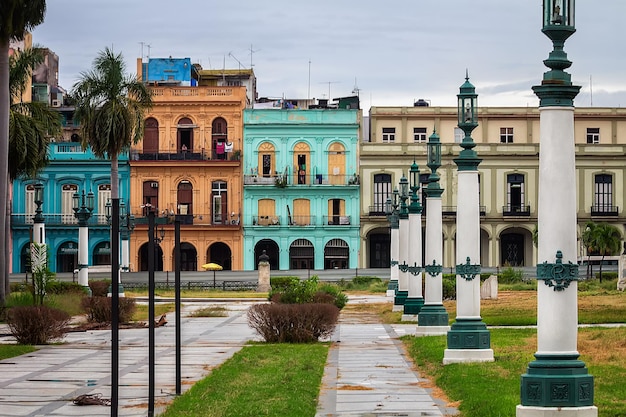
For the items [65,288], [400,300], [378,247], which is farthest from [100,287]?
[378,247]

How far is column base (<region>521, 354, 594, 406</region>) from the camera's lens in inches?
516

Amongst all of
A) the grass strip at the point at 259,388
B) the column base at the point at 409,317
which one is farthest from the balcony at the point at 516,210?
the grass strip at the point at 259,388

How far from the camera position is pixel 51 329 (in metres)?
28.1

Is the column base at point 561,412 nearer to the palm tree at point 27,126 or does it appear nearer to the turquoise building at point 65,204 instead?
the palm tree at point 27,126

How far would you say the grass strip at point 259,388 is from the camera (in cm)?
1532

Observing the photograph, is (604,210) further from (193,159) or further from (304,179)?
(193,159)

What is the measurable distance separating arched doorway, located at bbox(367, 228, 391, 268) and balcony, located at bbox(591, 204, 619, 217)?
13546 mm

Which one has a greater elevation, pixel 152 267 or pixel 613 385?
pixel 152 267

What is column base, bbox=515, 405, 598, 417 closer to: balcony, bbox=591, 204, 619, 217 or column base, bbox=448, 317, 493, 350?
column base, bbox=448, 317, 493, 350

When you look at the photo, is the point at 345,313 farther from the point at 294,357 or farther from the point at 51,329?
the point at 294,357

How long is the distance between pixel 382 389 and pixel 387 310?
943 inches

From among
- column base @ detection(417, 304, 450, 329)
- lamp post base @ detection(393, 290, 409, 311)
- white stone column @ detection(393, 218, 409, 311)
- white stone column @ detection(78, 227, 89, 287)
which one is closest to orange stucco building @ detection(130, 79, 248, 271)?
white stone column @ detection(78, 227, 89, 287)

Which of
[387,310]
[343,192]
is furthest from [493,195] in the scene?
[387,310]

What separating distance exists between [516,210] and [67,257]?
29388mm
